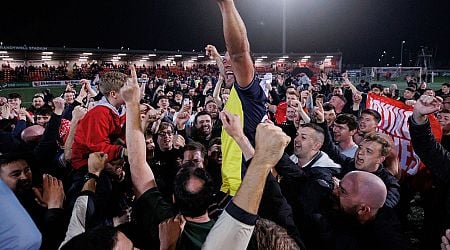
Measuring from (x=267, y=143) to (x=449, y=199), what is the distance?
243 cm

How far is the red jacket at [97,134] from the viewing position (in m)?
3.78

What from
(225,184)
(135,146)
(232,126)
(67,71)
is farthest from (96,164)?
(67,71)

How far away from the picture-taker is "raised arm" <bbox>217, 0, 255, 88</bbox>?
255cm

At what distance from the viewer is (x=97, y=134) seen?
12.5ft

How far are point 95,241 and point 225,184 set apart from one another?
1739mm

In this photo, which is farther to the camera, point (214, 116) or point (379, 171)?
point (214, 116)

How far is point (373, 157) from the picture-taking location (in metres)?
3.97

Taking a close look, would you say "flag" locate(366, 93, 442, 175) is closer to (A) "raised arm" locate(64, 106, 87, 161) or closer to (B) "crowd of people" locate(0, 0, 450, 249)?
(B) "crowd of people" locate(0, 0, 450, 249)

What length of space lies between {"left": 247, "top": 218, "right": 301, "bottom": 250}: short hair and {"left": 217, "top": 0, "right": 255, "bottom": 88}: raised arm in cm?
119

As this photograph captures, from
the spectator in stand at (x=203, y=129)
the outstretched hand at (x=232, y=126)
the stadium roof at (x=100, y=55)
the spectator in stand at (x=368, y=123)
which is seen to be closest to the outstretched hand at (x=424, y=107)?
the outstretched hand at (x=232, y=126)

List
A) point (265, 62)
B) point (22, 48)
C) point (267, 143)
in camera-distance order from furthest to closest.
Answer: point (265, 62) → point (22, 48) → point (267, 143)

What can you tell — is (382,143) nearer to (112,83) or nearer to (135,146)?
Result: (135,146)

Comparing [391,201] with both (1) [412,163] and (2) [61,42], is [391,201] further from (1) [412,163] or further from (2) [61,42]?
(2) [61,42]

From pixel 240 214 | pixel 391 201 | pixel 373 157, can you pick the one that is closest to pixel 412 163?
pixel 373 157
